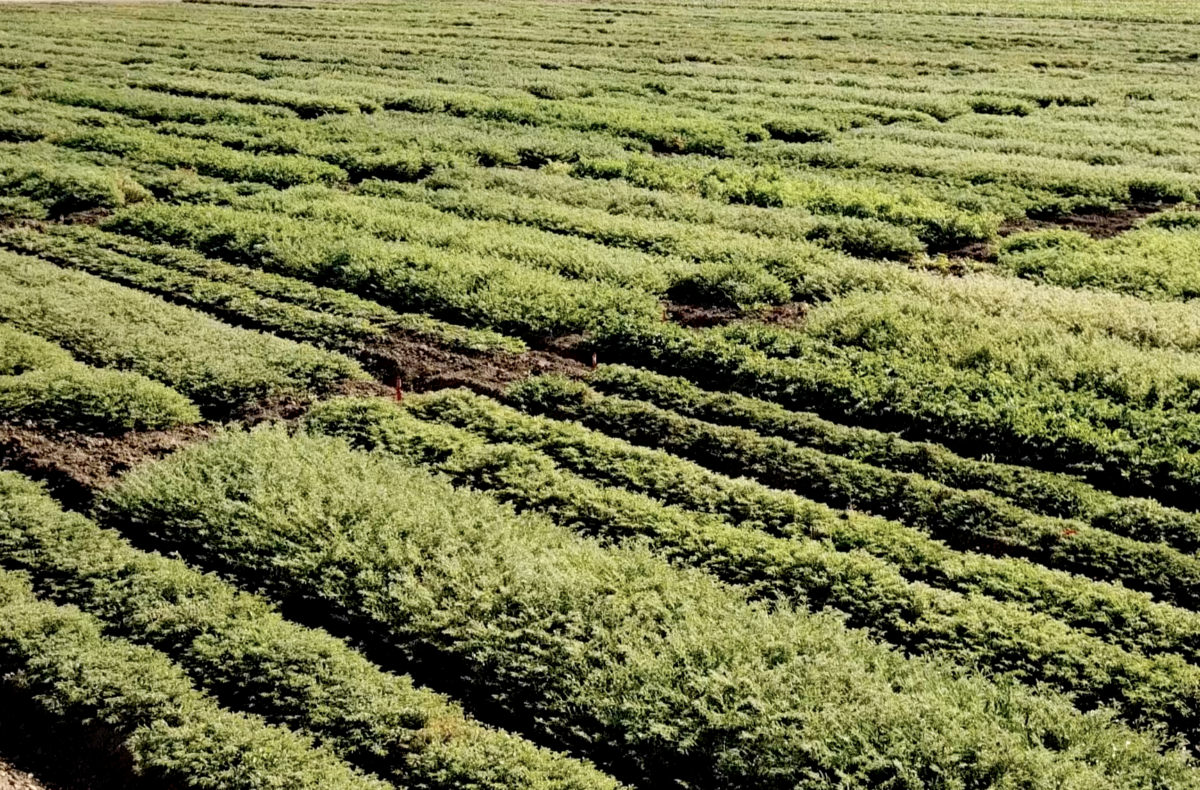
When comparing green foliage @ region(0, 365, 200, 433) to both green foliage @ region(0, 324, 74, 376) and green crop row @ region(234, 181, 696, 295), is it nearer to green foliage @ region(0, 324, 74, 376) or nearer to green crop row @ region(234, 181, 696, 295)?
green foliage @ region(0, 324, 74, 376)

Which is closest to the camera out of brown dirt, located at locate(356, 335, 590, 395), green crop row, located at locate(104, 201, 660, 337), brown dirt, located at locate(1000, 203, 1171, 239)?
brown dirt, located at locate(356, 335, 590, 395)

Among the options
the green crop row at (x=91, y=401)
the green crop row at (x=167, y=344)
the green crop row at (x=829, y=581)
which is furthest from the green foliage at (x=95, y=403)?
the green crop row at (x=829, y=581)

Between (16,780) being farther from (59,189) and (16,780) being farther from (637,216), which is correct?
(59,189)

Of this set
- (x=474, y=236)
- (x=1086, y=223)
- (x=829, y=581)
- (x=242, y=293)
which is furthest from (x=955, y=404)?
(x=242, y=293)

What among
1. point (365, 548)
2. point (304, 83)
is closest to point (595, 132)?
point (304, 83)

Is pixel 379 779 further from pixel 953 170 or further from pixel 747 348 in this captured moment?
pixel 953 170

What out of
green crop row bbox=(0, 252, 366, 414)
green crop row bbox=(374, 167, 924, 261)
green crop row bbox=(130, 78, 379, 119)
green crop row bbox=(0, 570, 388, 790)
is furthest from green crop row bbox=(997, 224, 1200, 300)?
green crop row bbox=(130, 78, 379, 119)

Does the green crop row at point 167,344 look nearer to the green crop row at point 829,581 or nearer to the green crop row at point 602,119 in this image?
the green crop row at point 829,581
